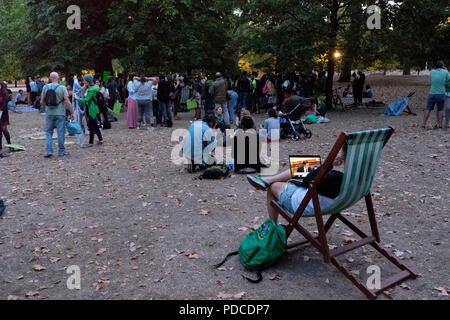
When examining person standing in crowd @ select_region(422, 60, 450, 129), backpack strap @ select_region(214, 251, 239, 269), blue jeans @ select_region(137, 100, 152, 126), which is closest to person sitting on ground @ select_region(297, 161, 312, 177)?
backpack strap @ select_region(214, 251, 239, 269)

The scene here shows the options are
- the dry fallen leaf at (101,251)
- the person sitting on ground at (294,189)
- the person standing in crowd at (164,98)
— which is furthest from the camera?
the person standing in crowd at (164,98)

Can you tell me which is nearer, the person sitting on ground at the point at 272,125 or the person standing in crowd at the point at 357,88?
the person sitting on ground at the point at 272,125

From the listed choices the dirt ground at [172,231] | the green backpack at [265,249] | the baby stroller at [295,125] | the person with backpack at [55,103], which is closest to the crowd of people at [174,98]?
the person with backpack at [55,103]

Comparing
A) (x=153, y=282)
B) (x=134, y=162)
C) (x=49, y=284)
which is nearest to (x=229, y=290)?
(x=153, y=282)

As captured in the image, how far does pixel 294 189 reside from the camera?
4387 millimetres

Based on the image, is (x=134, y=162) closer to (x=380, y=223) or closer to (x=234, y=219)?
(x=234, y=219)

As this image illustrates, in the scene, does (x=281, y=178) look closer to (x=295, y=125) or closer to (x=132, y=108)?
(x=295, y=125)

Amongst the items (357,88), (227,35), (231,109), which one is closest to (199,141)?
(231,109)

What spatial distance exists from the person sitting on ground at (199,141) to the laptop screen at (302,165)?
3.65 meters

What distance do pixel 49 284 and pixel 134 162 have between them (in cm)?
587

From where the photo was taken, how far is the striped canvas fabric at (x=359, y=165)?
380 cm

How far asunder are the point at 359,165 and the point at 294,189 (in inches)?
29.9

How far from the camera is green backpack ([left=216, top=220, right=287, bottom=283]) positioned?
4.30 m

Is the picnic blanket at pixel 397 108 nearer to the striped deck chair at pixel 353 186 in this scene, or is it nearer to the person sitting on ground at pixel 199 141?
the person sitting on ground at pixel 199 141
